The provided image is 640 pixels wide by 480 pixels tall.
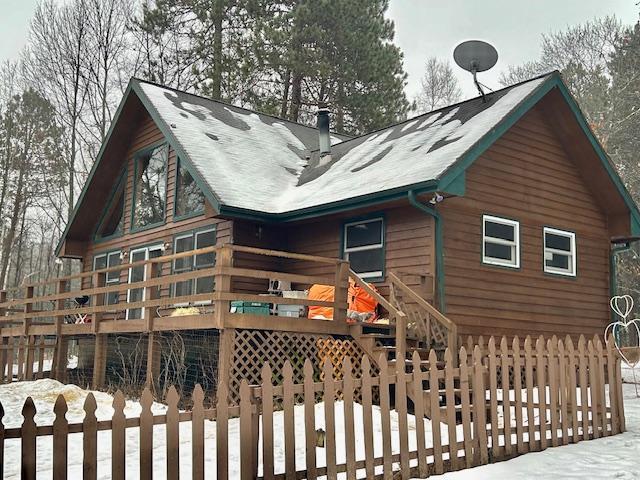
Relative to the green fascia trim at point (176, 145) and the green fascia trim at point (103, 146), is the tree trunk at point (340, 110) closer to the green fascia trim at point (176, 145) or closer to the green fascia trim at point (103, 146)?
the green fascia trim at point (103, 146)

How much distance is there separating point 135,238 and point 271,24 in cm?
1619

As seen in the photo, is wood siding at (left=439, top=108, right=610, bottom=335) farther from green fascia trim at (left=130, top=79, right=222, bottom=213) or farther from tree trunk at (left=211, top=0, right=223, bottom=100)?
tree trunk at (left=211, top=0, right=223, bottom=100)

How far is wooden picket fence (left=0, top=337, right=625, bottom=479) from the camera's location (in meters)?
5.18

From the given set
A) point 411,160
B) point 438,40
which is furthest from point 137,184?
point 438,40

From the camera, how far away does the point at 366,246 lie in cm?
1439

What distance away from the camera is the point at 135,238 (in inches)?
745

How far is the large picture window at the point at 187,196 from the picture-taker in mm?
16781

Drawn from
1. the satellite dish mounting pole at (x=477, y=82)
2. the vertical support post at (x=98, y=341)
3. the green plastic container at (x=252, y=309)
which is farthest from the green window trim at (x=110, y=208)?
the satellite dish mounting pole at (x=477, y=82)

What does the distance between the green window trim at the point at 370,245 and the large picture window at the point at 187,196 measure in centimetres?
366

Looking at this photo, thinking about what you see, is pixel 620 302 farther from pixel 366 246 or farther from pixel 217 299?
pixel 217 299

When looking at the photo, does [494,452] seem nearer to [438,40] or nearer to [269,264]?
[269,264]

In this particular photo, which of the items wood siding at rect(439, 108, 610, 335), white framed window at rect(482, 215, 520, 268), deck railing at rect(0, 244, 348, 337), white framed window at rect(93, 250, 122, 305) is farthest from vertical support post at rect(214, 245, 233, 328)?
Result: white framed window at rect(93, 250, 122, 305)

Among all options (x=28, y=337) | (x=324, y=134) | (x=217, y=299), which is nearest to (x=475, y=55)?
(x=324, y=134)

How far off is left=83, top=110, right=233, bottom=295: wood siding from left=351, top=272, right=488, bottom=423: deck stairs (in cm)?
440
